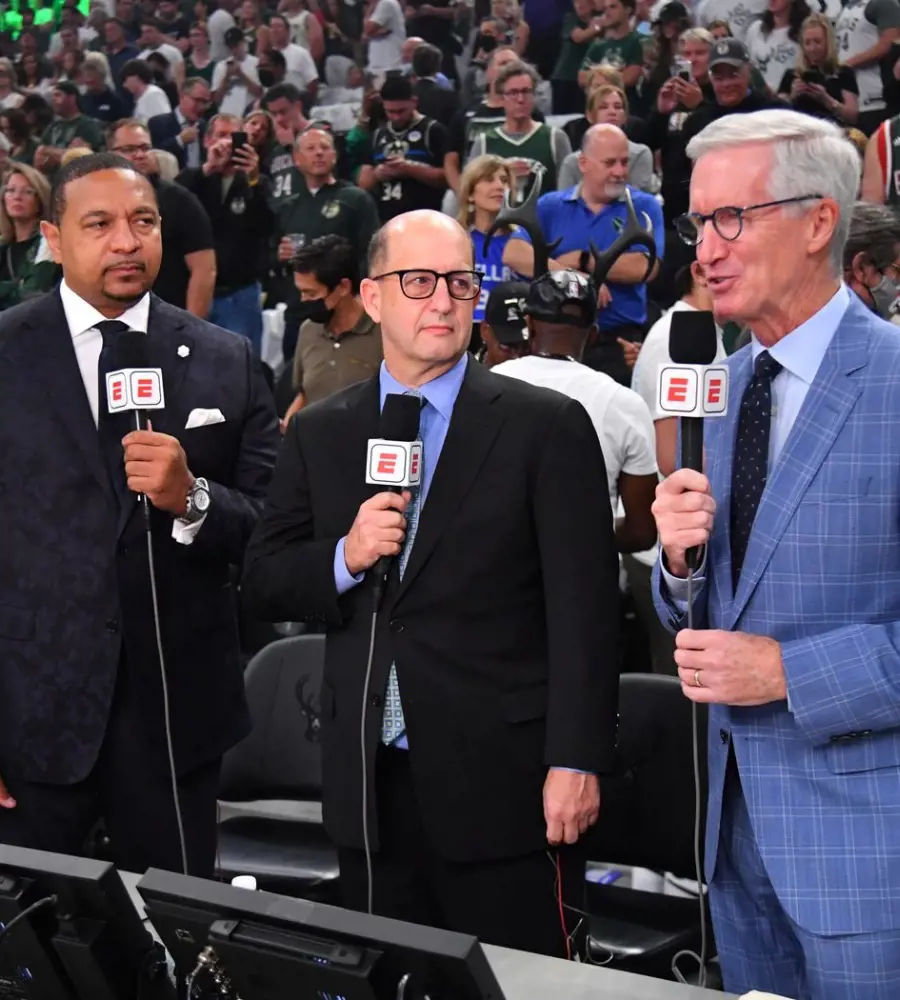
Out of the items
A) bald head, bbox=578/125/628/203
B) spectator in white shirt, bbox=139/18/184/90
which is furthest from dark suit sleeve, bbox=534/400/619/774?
spectator in white shirt, bbox=139/18/184/90

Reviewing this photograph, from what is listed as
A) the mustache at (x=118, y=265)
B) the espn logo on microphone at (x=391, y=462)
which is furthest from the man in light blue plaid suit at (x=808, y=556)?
the mustache at (x=118, y=265)

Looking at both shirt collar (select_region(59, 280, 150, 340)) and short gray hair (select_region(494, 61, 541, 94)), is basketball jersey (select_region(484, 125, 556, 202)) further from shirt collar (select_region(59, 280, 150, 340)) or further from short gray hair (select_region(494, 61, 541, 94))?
shirt collar (select_region(59, 280, 150, 340))

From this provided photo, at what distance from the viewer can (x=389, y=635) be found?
2.41 meters

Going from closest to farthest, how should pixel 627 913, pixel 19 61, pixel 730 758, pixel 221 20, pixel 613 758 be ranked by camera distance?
pixel 730 758 < pixel 613 758 < pixel 627 913 < pixel 221 20 < pixel 19 61

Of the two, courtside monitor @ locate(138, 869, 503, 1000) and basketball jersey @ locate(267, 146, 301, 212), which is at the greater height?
basketball jersey @ locate(267, 146, 301, 212)

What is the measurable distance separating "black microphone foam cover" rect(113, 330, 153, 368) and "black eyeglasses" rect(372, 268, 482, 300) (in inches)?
18.3

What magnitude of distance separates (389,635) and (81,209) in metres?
1.04

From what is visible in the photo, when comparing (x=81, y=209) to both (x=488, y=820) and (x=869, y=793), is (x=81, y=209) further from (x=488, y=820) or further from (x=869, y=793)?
(x=869, y=793)

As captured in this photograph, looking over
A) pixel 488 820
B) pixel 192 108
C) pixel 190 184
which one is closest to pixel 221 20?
pixel 192 108

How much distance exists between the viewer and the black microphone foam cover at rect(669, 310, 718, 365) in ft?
6.75

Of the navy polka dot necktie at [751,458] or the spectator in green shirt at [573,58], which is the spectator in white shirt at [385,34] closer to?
the spectator in green shirt at [573,58]

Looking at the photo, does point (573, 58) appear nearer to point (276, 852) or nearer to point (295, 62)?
point (295, 62)

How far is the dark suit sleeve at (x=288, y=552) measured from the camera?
2.43 m

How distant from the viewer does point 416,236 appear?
2.42 m
